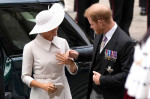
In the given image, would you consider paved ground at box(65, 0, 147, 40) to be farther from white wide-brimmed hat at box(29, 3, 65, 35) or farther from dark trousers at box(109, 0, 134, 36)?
white wide-brimmed hat at box(29, 3, 65, 35)

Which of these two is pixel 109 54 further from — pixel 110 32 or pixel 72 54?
pixel 72 54

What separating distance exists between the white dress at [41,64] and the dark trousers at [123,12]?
13.9 ft

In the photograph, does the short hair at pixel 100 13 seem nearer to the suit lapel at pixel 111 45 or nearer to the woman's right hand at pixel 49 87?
the suit lapel at pixel 111 45

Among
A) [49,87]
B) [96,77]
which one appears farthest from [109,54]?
[49,87]

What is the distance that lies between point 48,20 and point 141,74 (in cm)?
164

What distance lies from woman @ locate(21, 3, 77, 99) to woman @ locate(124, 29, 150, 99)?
4.69 feet

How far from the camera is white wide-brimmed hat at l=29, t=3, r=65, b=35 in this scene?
322 centimetres

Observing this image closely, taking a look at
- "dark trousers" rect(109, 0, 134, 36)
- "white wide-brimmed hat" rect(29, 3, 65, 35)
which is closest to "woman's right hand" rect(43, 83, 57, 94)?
"white wide-brimmed hat" rect(29, 3, 65, 35)

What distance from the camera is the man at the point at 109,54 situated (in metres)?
2.94

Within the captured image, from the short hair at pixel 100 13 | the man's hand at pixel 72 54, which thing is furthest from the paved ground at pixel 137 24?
the short hair at pixel 100 13

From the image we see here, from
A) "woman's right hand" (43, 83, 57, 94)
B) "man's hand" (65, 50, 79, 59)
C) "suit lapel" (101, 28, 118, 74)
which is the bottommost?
"woman's right hand" (43, 83, 57, 94)

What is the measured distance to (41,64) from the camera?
326 cm

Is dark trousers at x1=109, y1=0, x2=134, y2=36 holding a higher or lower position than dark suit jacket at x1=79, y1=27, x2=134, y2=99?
lower

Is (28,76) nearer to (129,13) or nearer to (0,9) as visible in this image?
(0,9)
